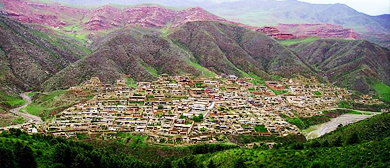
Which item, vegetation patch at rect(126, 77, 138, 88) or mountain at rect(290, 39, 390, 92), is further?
mountain at rect(290, 39, 390, 92)

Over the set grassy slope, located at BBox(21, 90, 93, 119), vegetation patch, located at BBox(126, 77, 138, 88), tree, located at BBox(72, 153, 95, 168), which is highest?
vegetation patch, located at BBox(126, 77, 138, 88)

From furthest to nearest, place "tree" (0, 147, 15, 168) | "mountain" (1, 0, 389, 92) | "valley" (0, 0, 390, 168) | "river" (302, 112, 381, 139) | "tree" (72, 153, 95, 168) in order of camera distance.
Result: "mountain" (1, 0, 389, 92), "river" (302, 112, 381, 139), "valley" (0, 0, 390, 168), "tree" (72, 153, 95, 168), "tree" (0, 147, 15, 168)

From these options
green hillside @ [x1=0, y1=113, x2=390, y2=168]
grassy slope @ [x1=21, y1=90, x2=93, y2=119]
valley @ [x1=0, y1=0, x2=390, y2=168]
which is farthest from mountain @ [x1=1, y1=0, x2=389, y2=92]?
green hillside @ [x1=0, y1=113, x2=390, y2=168]

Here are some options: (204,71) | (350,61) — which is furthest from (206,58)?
(350,61)

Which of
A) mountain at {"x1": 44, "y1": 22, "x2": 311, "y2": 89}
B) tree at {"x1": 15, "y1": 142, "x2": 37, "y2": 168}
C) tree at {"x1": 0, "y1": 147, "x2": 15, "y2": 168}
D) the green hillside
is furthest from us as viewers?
mountain at {"x1": 44, "y1": 22, "x2": 311, "y2": 89}

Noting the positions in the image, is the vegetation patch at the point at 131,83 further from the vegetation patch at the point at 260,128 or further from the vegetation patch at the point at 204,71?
the vegetation patch at the point at 260,128

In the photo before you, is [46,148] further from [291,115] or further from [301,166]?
[291,115]

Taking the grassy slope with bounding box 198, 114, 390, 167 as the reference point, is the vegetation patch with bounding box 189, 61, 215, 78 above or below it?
above

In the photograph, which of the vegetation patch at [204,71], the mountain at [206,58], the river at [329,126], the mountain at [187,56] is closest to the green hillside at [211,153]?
the river at [329,126]

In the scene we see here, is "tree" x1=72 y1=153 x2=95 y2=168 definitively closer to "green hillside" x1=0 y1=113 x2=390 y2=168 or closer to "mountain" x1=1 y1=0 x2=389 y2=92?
"green hillside" x1=0 y1=113 x2=390 y2=168
